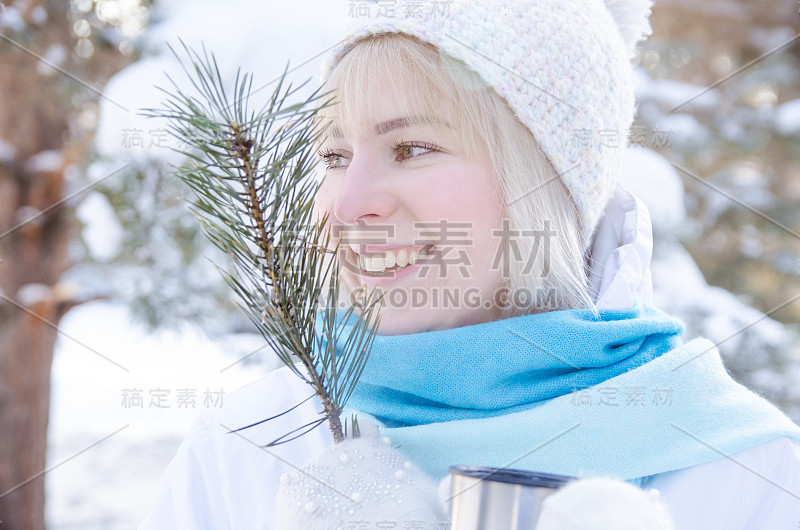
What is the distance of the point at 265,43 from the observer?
1711mm

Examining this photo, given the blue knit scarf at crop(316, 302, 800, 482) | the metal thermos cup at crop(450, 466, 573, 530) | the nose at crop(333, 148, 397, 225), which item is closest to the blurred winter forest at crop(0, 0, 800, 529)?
the nose at crop(333, 148, 397, 225)

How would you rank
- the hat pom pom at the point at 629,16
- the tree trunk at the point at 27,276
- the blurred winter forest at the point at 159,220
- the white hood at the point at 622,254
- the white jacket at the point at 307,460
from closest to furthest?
the white jacket at the point at 307,460
the white hood at the point at 622,254
the hat pom pom at the point at 629,16
the blurred winter forest at the point at 159,220
the tree trunk at the point at 27,276

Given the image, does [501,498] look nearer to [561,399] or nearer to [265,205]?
[265,205]

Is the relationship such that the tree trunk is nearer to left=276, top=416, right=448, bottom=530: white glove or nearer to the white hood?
the white hood

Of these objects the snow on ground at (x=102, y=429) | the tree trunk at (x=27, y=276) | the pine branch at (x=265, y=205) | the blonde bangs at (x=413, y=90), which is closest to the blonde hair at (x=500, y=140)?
the blonde bangs at (x=413, y=90)

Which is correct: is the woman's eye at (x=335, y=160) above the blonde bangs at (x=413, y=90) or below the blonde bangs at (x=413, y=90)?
below

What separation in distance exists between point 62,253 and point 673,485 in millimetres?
2451

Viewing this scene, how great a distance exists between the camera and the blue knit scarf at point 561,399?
818mm

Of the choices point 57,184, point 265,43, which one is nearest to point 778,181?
point 265,43

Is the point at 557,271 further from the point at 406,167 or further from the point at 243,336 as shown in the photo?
the point at 243,336

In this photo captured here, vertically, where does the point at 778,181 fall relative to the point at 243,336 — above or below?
above

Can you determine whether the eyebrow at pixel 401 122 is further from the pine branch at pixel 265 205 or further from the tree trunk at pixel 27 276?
the tree trunk at pixel 27 276

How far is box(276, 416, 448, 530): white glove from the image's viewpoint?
562mm

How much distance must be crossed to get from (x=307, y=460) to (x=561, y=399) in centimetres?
36
